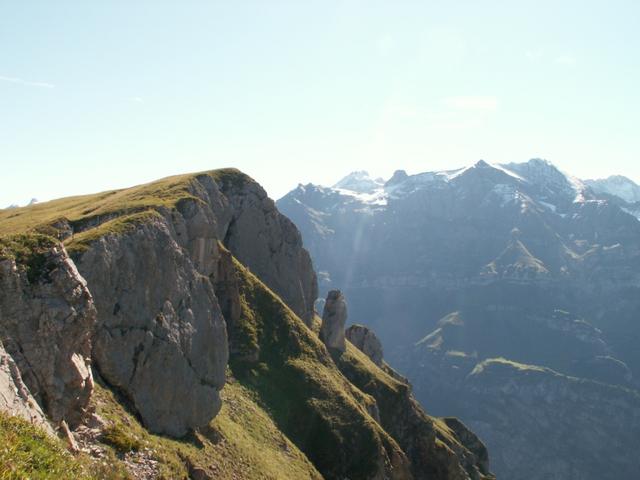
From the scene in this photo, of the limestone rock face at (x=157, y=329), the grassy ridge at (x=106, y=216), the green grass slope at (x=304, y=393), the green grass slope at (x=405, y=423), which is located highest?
the grassy ridge at (x=106, y=216)

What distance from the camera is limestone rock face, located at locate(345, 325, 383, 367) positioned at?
157000 millimetres

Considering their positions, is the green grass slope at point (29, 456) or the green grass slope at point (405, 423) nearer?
the green grass slope at point (29, 456)

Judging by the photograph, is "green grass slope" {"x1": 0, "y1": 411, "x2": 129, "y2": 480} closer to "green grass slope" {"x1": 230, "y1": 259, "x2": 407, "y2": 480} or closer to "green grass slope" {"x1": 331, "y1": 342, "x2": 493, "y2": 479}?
"green grass slope" {"x1": 230, "y1": 259, "x2": 407, "y2": 480}

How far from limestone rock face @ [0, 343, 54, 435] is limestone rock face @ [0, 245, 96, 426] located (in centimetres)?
575

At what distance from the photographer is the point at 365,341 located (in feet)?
518

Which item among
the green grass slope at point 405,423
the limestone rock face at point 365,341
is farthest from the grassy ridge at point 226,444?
the limestone rock face at point 365,341

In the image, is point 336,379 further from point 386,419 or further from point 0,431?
point 0,431

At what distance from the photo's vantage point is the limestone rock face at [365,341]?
157000 millimetres

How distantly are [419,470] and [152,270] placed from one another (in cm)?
7527

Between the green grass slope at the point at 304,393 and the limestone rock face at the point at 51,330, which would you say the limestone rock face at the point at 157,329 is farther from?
the green grass slope at the point at 304,393

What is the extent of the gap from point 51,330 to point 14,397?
32.6 feet

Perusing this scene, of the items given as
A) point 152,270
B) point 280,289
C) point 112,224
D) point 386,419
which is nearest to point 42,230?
point 112,224

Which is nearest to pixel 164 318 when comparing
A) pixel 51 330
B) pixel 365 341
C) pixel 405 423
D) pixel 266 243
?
pixel 51 330

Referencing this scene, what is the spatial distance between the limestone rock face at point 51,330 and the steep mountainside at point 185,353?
9 centimetres
